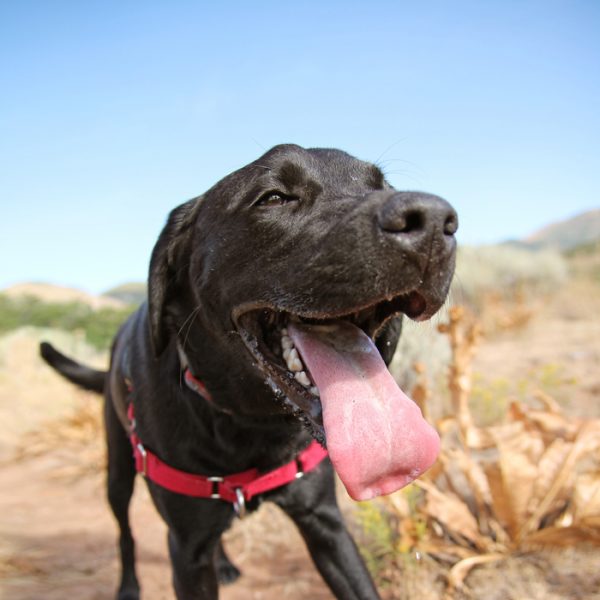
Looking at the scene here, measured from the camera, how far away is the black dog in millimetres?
1654

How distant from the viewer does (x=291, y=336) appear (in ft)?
6.51

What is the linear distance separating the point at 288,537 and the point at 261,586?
50 centimetres

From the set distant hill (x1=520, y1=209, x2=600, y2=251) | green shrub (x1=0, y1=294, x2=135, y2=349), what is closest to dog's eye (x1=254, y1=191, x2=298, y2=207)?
green shrub (x1=0, y1=294, x2=135, y2=349)

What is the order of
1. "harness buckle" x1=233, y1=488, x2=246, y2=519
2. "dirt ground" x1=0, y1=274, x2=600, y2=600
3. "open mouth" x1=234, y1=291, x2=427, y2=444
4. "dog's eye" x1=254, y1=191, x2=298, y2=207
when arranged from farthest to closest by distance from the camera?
"dirt ground" x1=0, y1=274, x2=600, y2=600 < "harness buckle" x1=233, y1=488, x2=246, y2=519 < "dog's eye" x1=254, y1=191, x2=298, y2=207 < "open mouth" x1=234, y1=291, x2=427, y2=444

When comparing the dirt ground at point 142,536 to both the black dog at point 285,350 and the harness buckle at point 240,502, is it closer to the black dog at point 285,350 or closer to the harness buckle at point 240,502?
the black dog at point 285,350

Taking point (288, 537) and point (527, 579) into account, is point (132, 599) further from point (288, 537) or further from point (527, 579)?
point (527, 579)

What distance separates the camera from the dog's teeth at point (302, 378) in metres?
1.87

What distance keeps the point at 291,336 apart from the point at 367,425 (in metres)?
0.42

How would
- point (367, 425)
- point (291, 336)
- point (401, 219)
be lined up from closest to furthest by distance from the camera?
point (401, 219) < point (367, 425) < point (291, 336)

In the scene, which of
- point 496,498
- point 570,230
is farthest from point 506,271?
point 570,230

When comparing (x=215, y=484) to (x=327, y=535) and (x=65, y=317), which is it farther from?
(x=65, y=317)

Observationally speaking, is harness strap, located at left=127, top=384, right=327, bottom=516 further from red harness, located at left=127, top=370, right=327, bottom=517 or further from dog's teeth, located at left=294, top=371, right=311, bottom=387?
dog's teeth, located at left=294, top=371, right=311, bottom=387

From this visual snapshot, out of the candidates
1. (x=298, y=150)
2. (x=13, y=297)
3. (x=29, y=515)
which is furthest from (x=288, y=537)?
(x=13, y=297)

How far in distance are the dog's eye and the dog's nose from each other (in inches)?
20.2
